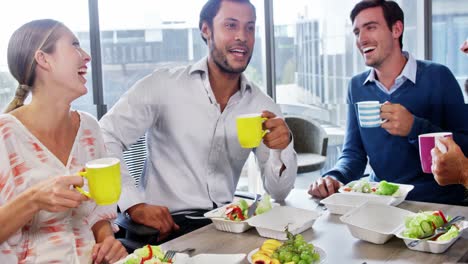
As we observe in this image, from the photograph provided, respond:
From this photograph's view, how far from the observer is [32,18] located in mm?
3467

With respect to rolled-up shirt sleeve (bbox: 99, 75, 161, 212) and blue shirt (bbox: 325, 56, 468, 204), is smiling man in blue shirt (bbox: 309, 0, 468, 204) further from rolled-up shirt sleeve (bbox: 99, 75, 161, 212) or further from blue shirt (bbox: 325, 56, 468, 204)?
rolled-up shirt sleeve (bbox: 99, 75, 161, 212)

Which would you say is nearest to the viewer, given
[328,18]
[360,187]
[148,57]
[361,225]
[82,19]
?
[361,225]

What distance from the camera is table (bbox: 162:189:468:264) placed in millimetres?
1508

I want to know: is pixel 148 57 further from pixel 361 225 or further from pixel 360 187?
pixel 361 225

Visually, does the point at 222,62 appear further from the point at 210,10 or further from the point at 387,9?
the point at 387,9

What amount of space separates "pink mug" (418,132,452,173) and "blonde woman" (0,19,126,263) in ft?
3.61

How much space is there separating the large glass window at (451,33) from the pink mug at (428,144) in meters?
3.57

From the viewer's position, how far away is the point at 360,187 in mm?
2123

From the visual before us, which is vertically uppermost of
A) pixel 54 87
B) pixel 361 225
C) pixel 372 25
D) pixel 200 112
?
pixel 372 25

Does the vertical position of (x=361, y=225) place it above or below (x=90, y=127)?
below

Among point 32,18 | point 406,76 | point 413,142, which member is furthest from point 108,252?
point 32,18

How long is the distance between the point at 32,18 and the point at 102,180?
2.40 meters

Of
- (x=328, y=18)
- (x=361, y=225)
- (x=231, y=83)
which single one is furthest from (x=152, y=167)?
(x=328, y=18)

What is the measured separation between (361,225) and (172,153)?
1.04 meters
